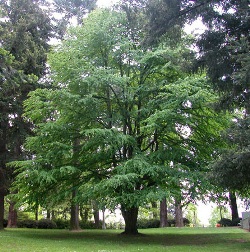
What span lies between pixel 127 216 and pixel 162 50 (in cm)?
894

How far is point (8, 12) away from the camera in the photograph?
22969 millimetres

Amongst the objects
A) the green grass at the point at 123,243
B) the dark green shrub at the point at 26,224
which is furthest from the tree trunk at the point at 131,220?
the dark green shrub at the point at 26,224

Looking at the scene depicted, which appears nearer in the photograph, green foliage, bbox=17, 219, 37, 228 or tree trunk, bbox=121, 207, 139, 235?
tree trunk, bbox=121, 207, 139, 235

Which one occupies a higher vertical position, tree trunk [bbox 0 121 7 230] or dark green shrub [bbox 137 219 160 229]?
tree trunk [bbox 0 121 7 230]

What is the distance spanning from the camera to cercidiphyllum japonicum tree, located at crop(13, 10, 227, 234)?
15.2m

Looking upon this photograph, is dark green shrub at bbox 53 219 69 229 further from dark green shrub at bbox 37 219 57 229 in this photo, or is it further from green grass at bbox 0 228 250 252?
green grass at bbox 0 228 250 252

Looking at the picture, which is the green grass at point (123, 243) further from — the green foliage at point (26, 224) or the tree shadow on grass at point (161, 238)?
the green foliage at point (26, 224)

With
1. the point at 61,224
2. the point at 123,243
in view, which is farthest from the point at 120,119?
the point at 61,224

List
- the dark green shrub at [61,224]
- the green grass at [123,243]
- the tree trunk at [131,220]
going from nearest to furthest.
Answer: the green grass at [123,243] → the tree trunk at [131,220] → the dark green shrub at [61,224]

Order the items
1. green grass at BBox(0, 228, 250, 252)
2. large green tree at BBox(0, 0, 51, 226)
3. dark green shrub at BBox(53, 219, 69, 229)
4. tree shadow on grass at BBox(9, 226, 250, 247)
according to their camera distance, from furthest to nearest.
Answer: dark green shrub at BBox(53, 219, 69, 229), large green tree at BBox(0, 0, 51, 226), tree shadow on grass at BBox(9, 226, 250, 247), green grass at BBox(0, 228, 250, 252)

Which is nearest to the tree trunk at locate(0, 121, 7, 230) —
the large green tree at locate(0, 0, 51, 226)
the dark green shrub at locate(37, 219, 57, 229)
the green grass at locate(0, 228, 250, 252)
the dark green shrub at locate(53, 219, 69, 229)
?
the large green tree at locate(0, 0, 51, 226)

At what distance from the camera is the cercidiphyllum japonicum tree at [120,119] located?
15234 mm

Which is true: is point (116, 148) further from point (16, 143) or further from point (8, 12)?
point (8, 12)

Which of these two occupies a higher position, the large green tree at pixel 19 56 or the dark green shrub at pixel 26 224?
the large green tree at pixel 19 56
